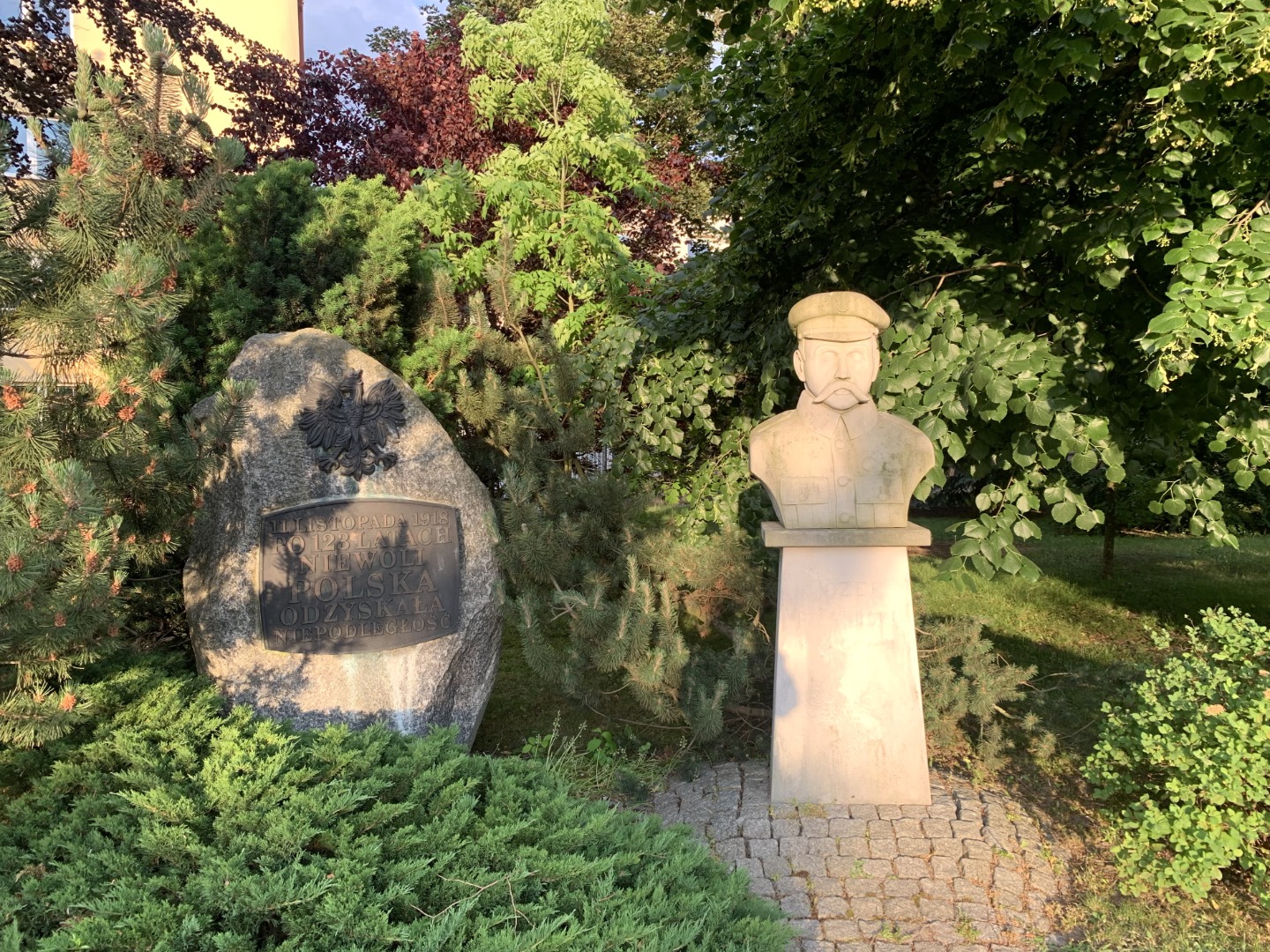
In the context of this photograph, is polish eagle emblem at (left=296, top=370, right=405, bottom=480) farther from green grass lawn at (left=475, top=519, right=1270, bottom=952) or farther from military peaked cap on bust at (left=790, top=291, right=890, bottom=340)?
military peaked cap on bust at (left=790, top=291, right=890, bottom=340)

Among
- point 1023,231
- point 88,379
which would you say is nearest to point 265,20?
point 88,379

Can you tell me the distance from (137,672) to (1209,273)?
3.89 meters


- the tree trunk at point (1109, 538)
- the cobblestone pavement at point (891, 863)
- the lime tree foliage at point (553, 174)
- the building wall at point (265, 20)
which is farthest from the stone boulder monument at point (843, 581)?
the building wall at point (265, 20)

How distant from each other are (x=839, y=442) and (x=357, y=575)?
89.3 inches

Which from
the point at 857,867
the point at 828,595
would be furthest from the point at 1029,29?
the point at 857,867

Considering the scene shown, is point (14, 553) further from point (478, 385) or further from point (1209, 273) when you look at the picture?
point (478, 385)

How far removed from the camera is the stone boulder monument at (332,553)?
3682 mm

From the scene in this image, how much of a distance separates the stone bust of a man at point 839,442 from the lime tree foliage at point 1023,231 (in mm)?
140

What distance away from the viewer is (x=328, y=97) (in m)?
7.94

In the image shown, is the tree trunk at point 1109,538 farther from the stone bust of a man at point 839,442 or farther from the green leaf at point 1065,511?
the stone bust of a man at point 839,442

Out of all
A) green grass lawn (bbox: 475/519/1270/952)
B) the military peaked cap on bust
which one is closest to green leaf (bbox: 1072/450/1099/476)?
the military peaked cap on bust

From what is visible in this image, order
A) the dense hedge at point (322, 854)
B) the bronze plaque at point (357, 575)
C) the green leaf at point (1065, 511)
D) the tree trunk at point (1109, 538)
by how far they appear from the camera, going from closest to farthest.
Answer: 1. the dense hedge at point (322, 854)
2. the green leaf at point (1065, 511)
3. the bronze plaque at point (357, 575)
4. the tree trunk at point (1109, 538)

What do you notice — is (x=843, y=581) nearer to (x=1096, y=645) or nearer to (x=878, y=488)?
(x=878, y=488)

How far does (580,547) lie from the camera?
15.3ft
